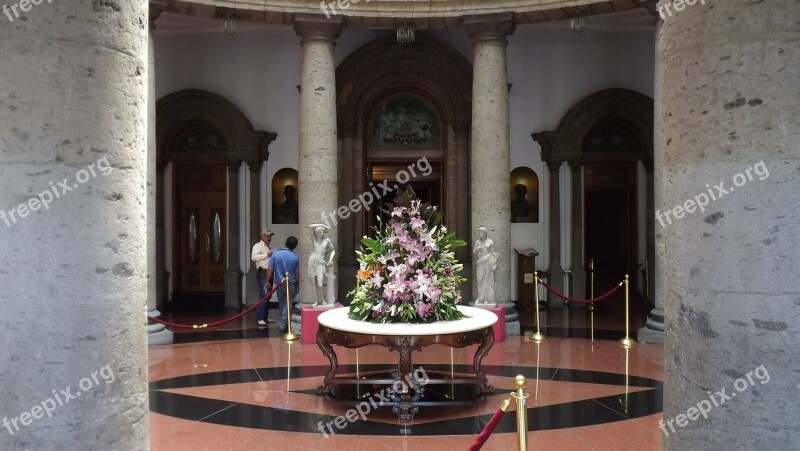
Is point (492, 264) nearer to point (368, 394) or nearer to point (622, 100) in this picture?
point (368, 394)

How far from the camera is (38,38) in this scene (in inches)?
87.5

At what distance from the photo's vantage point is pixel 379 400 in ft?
20.9

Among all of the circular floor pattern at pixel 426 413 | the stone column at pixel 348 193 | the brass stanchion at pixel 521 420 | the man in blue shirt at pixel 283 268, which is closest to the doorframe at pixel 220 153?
the stone column at pixel 348 193

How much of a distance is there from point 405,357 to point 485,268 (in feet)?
12.1

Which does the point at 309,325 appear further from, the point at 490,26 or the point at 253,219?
the point at 490,26

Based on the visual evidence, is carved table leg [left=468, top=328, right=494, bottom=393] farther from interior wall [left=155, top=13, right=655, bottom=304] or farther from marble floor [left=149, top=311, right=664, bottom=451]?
interior wall [left=155, top=13, right=655, bottom=304]

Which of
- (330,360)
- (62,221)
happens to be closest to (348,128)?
(330,360)

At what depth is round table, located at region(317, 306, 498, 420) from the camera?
5891mm

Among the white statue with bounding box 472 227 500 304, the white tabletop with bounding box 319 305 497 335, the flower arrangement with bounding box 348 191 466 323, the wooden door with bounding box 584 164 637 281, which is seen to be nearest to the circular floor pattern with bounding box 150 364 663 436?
the white tabletop with bounding box 319 305 497 335

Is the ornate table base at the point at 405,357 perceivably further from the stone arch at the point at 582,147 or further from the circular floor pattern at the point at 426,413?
the stone arch at the point at 582,147

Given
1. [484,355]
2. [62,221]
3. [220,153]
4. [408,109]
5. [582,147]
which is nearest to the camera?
[62,221]

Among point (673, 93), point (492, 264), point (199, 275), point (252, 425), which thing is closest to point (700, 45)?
point (673, 93)

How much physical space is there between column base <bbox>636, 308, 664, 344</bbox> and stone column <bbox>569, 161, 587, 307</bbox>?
12.8ft

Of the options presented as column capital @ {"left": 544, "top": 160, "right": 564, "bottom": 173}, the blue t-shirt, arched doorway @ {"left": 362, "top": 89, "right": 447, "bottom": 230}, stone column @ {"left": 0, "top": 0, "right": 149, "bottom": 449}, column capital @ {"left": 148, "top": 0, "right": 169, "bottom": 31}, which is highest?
column capital @ {"left": 148, "top": 0, "right": 169, "bottom": 31}
